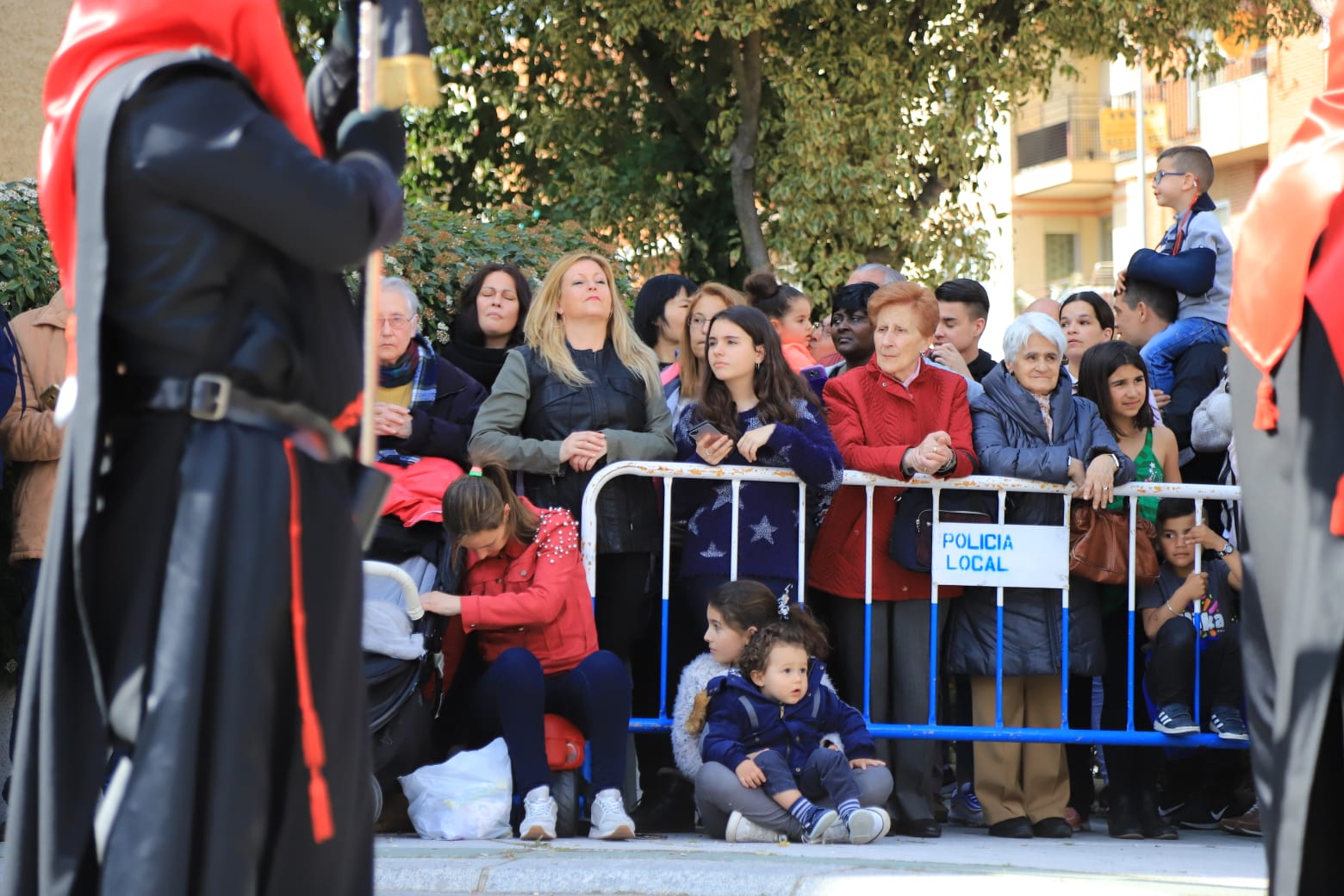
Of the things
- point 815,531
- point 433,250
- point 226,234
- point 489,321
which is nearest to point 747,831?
point 815,531

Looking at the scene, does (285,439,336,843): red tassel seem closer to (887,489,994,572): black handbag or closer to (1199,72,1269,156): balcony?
(887,489,994,572): black handbag

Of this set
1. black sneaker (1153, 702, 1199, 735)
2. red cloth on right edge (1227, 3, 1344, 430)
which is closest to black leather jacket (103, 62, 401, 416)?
red cloth on right edge (1227, 3, 1344, 430)

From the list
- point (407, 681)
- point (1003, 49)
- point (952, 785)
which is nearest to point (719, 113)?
point (1003, 49)

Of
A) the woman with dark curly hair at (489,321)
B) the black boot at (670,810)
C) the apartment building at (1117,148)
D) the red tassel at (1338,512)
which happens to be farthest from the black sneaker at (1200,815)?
the apartment building at (1117,148)

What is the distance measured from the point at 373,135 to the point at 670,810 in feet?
12.7

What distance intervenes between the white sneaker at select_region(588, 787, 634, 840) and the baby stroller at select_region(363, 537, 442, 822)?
0.60m

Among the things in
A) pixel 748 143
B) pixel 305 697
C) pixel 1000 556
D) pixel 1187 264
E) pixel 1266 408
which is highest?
pixel 748 143

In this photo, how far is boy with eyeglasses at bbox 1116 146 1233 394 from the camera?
7.77m

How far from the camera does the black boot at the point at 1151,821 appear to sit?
6523 millimetres

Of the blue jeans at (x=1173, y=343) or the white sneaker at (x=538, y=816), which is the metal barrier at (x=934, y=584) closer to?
the white sneaker at (x=538, y=816)

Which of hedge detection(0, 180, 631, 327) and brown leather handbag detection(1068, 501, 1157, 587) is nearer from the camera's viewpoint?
brown leather handbag detection(1068, 501, 1157, 587)

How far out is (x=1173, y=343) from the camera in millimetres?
7766

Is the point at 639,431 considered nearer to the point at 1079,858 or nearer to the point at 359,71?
the point at 1079,858

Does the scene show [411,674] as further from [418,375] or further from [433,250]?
[433,250]
